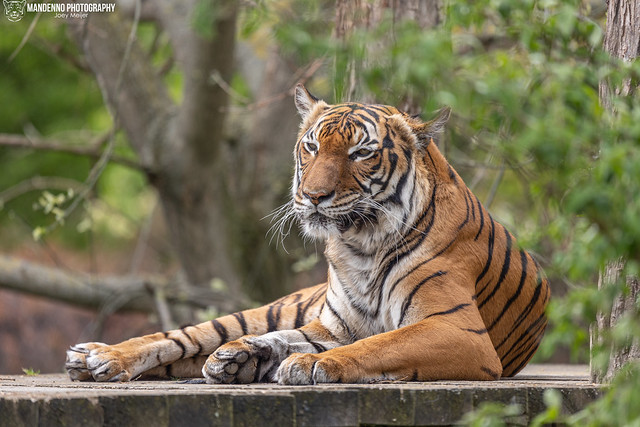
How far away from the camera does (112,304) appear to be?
384 inches

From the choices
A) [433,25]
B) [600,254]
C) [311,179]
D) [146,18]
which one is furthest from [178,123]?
[600,254]

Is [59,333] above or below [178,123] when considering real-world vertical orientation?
below

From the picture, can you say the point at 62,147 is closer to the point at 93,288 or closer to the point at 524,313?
the point at 93,288

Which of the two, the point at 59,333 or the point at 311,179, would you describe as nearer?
the point at 311,179

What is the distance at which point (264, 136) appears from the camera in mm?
10648

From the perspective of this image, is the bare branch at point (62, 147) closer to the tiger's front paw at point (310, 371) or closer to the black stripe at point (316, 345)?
the black stripe at point (316, 345)

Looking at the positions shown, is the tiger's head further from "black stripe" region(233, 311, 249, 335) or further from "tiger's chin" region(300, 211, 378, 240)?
"black stripe" region(233, 311, 249, 335)

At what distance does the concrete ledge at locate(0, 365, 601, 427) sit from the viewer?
2805mm

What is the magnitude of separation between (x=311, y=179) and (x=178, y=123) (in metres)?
5.52

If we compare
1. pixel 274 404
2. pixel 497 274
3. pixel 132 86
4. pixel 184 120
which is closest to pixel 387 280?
pixel 497 274

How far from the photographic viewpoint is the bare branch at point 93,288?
9250mm

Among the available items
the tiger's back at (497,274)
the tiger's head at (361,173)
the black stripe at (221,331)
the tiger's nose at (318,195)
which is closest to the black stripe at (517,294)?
the tiger's back at (497,274)

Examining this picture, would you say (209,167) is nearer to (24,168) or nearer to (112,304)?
(112,304)

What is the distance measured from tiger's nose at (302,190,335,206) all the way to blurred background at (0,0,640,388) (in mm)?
493
